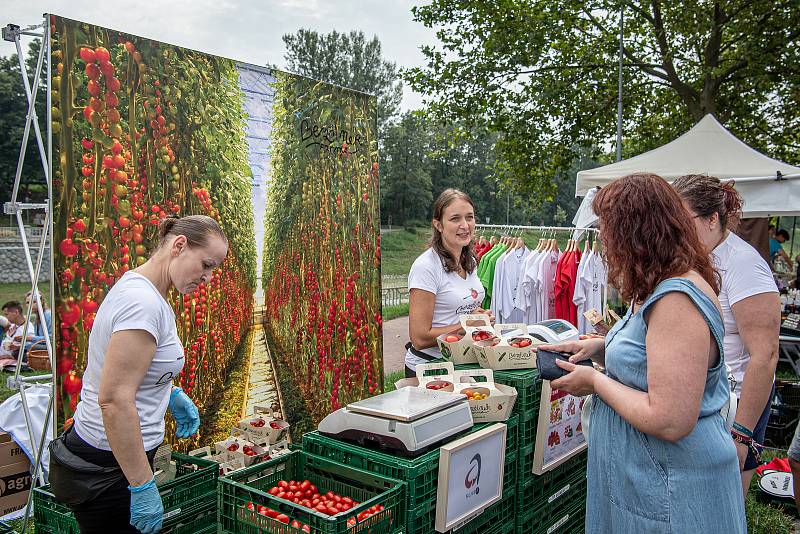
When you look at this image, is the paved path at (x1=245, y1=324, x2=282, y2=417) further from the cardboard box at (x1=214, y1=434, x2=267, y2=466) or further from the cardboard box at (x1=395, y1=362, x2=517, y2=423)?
the cardboard box at (x1=395, y1=362, x2=517, y2=423)

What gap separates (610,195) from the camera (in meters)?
1.68

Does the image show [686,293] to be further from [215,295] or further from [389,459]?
[215,295]

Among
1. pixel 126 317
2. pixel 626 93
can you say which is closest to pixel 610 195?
pixel 126 317

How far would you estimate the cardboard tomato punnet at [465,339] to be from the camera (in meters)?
2.86

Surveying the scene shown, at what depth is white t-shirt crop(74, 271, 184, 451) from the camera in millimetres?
1812

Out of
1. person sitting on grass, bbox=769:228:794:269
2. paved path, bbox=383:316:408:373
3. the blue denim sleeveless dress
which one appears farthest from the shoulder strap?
person sitting on grass, bbox=769:228:794:269

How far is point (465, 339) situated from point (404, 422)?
0.92 meters

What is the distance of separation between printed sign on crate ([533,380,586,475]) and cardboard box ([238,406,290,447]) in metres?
1.45

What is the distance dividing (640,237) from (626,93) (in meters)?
11.9

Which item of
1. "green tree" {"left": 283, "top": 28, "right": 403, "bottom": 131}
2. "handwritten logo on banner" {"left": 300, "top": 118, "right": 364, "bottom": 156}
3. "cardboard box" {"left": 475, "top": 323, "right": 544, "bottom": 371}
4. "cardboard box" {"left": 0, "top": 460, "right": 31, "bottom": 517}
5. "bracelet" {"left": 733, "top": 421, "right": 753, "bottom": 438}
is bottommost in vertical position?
"cardboard box" {"left": 0, "top": 460, "right": 31, "bottom": 517}

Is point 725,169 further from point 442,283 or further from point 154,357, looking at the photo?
point 154,357

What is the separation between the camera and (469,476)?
2117 mm

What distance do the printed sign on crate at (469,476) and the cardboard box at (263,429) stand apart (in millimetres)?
1449

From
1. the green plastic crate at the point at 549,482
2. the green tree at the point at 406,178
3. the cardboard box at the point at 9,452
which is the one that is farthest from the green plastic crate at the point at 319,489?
the green tree at the point at 406,178
